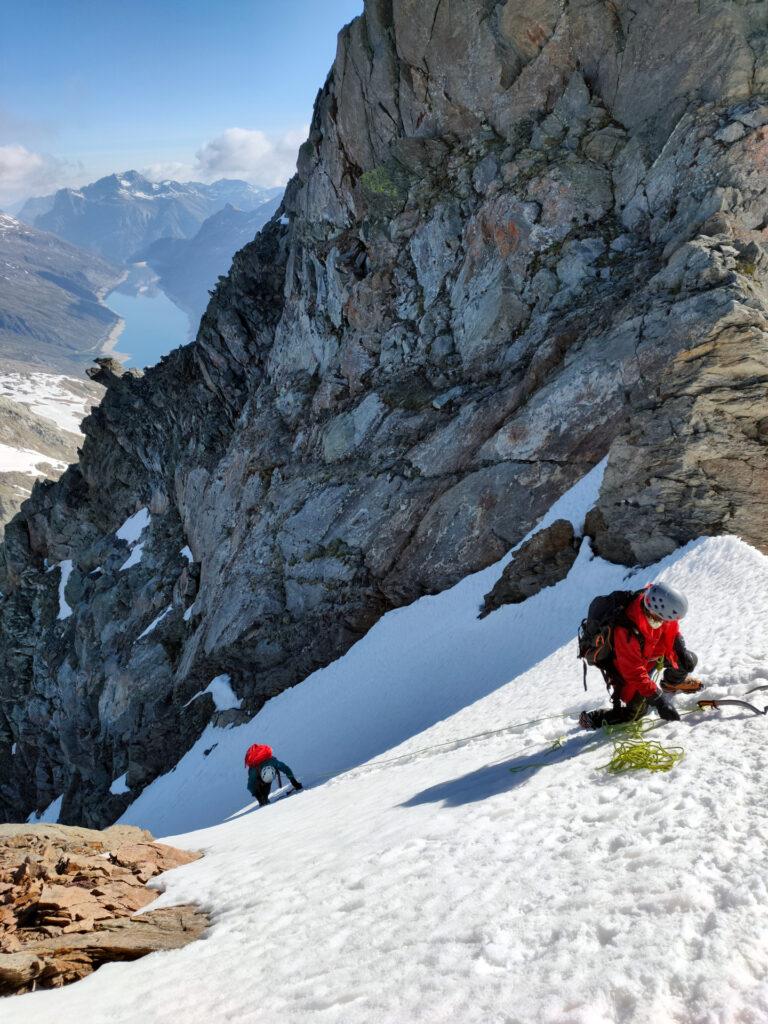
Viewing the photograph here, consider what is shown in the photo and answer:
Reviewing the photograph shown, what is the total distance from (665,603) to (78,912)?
8.03 metres

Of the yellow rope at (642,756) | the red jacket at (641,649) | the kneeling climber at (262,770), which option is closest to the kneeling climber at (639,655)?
the red jacket at (641,649)

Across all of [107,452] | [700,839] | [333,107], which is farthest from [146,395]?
[700,839]

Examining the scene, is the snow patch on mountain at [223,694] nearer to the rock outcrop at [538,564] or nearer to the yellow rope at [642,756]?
the rock outcrop at [538,564]

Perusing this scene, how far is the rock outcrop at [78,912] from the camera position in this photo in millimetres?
6430

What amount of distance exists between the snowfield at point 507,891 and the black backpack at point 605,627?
3.44 feet

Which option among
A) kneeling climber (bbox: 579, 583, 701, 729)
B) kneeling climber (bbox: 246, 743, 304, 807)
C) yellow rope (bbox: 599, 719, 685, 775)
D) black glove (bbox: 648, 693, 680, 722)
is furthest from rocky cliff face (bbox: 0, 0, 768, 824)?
yellow rope (bbox: 599, 719, 685, 775)

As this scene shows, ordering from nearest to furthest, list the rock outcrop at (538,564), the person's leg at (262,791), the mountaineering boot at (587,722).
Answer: the mountaineering boot at (587,722)
the person's leg at (262,791)
the rock outcrop at (538,564)

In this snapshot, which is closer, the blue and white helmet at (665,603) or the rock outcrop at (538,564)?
the blue and white helmet at (665,603)

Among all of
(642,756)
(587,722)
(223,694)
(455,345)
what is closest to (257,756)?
(587,722)

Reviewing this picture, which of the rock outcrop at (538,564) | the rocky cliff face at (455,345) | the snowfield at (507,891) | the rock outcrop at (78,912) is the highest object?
the rocky cliff face at (455,345)

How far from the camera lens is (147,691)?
1287 inches

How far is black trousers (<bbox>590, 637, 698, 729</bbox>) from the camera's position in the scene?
7.73 m

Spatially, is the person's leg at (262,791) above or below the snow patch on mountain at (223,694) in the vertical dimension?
below

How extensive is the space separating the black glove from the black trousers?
0.19 m
